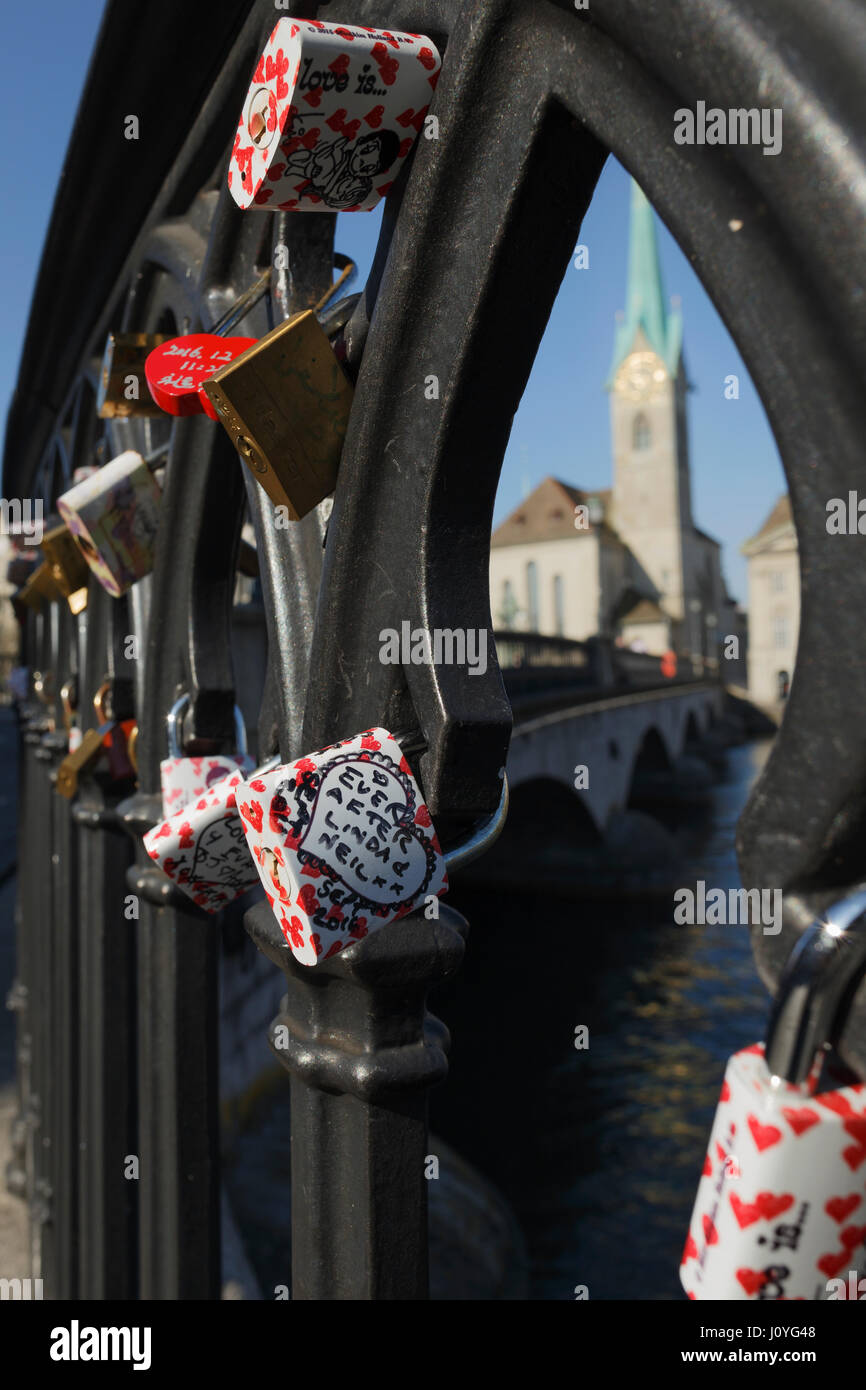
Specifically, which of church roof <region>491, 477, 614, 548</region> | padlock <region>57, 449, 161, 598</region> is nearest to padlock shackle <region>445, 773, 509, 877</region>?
padlock <region>57, 449, 161, 598</region>

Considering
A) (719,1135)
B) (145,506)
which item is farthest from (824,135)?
(145,506)

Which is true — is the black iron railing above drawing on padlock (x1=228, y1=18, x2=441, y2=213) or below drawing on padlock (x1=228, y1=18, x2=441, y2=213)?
below

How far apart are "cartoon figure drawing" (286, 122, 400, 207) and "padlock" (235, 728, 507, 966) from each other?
564 mm

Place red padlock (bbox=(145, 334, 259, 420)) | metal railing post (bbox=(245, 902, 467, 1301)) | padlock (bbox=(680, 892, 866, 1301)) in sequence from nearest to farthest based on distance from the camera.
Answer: padlock (bbox=(680, 892, 866, 1301))
metal railing post (bbox=(245, 902, 467, 1301))
red padlock (bbox=(145, 334, 259, 420))

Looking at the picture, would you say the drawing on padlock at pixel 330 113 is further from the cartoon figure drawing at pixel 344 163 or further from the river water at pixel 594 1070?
the river water at pixel 594 1070

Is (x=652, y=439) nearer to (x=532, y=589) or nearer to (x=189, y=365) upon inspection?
(x=532, y=589)

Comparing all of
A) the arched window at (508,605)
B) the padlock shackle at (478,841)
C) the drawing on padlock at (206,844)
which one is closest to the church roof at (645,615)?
the arched window at (508,605)

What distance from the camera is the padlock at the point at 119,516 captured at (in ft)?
7.61

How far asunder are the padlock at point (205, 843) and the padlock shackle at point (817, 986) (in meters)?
1.07

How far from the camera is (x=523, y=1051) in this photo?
1870 centimetres

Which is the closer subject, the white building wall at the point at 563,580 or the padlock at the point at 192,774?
the padlock at the point at 192,774

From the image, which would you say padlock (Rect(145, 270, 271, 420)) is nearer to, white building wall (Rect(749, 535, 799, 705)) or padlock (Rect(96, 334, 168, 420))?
padlock (Rect(96, 334, 168, 420))

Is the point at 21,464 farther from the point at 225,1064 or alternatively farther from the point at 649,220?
the point at 649,220

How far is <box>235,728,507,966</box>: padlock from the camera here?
1.17 meters
